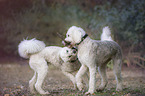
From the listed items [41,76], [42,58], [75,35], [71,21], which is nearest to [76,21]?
[71,21]

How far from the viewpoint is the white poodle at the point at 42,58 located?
5911mm

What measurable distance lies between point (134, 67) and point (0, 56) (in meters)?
10.9

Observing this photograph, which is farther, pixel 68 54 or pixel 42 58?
pixel 42 58

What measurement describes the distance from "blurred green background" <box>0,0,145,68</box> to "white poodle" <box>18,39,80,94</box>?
4390 mm

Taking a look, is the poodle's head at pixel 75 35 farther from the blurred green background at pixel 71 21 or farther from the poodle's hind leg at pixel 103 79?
the blurred green background at pixel 71 21

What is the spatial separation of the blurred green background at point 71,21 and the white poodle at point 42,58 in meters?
4.39

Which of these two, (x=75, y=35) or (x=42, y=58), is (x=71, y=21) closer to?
(x=42, y=58)

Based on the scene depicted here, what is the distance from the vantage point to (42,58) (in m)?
6.16

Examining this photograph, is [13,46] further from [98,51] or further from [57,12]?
[98,51]

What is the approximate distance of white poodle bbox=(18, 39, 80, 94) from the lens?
591 centimetres

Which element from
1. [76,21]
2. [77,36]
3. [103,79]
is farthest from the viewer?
[76,21]

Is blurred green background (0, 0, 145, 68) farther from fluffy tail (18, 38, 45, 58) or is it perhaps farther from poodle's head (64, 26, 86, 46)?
poodle's head (64, 26, 86, 46)

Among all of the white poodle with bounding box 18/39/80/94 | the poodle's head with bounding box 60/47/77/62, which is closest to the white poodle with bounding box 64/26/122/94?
the poodle's head with bounding box 60/47/77/62

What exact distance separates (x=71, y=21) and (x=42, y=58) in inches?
390
